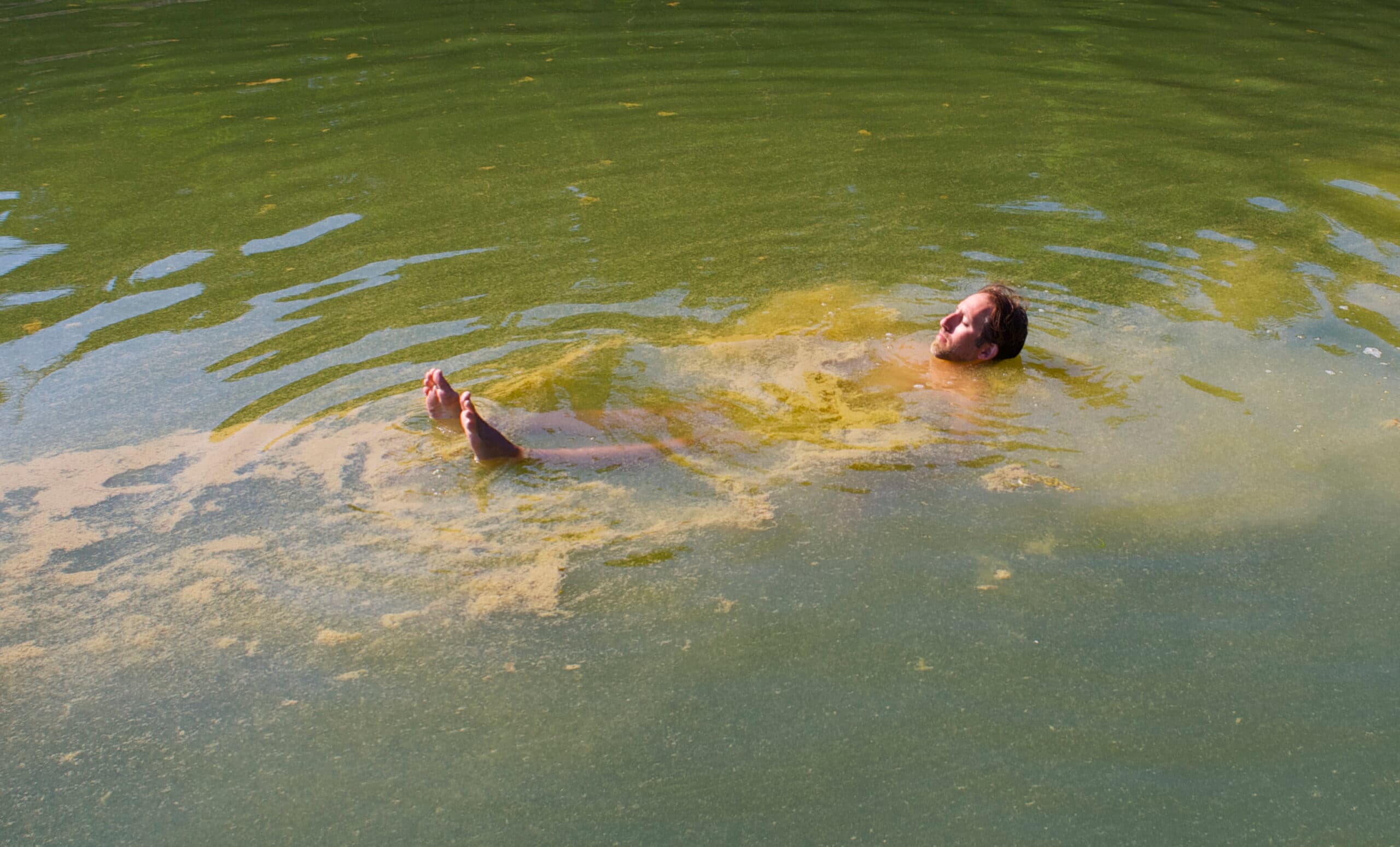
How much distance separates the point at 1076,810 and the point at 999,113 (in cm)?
598

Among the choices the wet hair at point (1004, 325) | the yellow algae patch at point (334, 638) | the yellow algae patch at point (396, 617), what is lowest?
the yellow algae patch at point (334, 638)

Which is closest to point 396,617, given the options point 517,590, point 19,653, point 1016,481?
point 517,590

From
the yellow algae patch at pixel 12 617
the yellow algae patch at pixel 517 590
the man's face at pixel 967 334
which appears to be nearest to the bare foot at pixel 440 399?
the yellow algae patch at pixel 517 590

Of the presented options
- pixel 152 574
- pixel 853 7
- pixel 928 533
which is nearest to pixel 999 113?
pixel 853 7

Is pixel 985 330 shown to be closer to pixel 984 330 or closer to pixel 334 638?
pixel 984 330

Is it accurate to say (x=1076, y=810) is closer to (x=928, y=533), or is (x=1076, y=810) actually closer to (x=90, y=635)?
(x=928, y=533)

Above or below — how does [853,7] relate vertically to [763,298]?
above

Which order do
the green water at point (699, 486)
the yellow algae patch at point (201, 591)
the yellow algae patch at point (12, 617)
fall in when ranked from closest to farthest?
the green water at point (699, 486) → the yellow algae patch at point (12, 617) → the yellow algae patch at point (201, 591)

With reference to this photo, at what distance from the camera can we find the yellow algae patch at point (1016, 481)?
136 inches

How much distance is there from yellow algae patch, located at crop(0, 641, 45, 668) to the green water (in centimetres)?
1

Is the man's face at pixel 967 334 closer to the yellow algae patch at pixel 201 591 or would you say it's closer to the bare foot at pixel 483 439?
the bare foot at pixel 483 439

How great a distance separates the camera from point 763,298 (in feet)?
15.8

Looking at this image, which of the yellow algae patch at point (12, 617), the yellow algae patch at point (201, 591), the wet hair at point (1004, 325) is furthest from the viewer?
the wet hair at point (1004, 325)

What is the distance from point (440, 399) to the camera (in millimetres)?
3604
